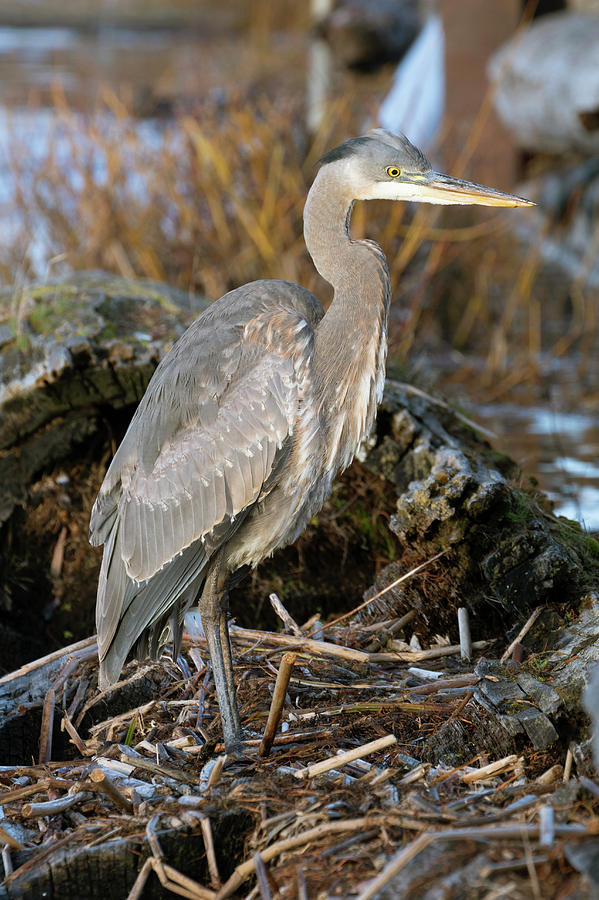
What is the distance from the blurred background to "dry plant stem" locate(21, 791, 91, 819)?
2.47 metres

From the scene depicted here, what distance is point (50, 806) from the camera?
2.75 metres

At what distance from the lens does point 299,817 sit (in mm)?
2570

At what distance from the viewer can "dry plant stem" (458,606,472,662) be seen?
354 cm

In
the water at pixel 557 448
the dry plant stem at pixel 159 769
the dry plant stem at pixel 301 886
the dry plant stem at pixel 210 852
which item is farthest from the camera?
the water at pixel 557 448

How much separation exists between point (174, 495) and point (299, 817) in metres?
1.22

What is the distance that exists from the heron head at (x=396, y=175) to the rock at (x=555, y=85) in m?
5.08

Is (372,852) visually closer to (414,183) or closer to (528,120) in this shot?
(414,183)

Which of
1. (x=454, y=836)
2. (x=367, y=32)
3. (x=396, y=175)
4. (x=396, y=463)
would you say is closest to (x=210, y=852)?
(x=454, y=836)

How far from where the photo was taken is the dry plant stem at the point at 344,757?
2.78 m

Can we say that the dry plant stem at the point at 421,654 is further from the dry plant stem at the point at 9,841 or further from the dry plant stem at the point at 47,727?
the dry plant stem at the point at 9,841

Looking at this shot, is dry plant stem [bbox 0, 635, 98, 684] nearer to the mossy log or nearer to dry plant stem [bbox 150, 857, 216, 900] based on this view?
the mossy log

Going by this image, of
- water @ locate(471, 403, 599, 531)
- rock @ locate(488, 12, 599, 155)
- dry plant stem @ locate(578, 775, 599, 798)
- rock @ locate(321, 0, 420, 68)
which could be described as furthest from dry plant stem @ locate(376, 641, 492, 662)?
rock @ locate(321, 0, 420, 68)

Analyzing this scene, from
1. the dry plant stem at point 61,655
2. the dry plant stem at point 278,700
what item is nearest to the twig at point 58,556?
the dry plant stem at point 61,655

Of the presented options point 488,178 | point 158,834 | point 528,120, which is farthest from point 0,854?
point 528,120
